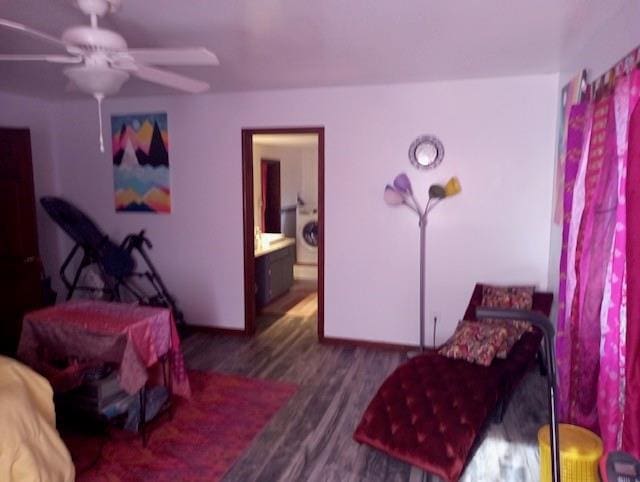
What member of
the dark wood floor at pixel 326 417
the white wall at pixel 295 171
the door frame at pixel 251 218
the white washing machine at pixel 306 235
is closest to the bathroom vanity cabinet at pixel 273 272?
the door frame at pixel 251 218

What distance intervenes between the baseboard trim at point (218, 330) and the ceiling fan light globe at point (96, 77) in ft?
9.76

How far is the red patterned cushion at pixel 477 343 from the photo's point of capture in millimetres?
2971

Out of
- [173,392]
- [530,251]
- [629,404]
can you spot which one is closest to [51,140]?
[173,392]

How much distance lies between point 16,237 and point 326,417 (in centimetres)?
324

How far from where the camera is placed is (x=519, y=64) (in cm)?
329

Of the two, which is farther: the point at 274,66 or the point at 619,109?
the point at 274,66

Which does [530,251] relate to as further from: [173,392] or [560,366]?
[173,392]

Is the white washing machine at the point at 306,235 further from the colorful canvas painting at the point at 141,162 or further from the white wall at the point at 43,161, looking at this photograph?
the white wall at the point at 43,161

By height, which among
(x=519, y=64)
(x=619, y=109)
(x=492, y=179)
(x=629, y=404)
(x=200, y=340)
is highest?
(x=519, y=64)

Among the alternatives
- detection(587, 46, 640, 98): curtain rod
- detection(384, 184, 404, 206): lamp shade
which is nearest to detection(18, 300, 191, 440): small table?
detection(384, 184, 404, 206): lamp shade

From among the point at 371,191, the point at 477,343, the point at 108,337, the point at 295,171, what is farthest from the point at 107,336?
the point at 295,171

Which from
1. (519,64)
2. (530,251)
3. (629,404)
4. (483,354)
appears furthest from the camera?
(530,251)

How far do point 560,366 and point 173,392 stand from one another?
2.38 m

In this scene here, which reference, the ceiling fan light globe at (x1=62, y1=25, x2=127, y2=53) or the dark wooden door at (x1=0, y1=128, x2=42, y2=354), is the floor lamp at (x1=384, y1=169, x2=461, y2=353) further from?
the dark wooden door at (x1=0, y1=128, x2=42, y2=354)
